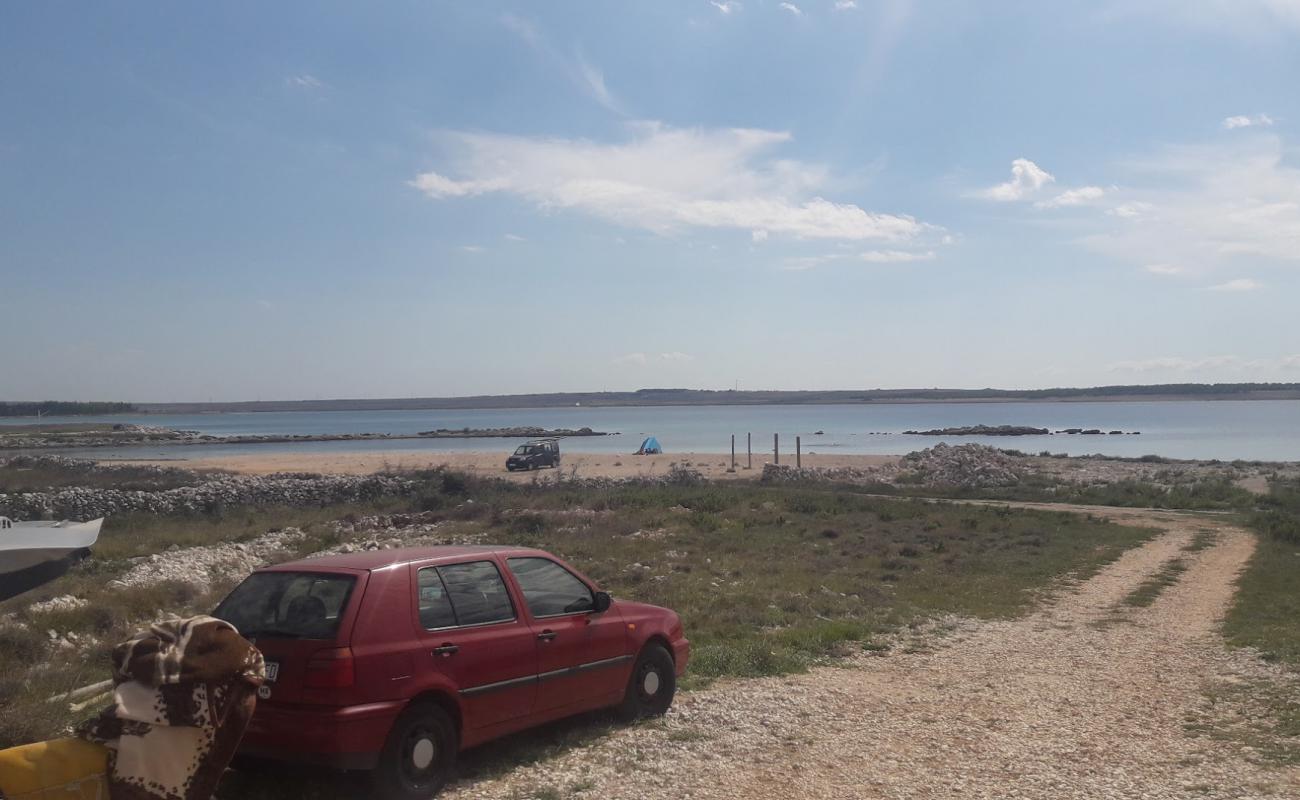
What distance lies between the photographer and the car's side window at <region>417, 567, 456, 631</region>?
6844mm

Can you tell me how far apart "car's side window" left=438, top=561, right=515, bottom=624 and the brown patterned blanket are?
2.73m

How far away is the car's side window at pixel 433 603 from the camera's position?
22.5ft

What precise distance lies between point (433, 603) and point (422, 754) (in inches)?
36.7

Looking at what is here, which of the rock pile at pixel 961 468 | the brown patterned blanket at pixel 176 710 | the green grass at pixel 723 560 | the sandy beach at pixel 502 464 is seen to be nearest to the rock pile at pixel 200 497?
the green grass at pixel 723 560

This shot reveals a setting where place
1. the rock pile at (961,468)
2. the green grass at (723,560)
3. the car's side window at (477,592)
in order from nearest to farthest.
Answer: the car's side window at (477,592) < the green grass at (723,560) < the rock pile at (961,468)

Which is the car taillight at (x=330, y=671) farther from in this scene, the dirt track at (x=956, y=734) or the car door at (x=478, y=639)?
the dirt track at (x=956, y=734)

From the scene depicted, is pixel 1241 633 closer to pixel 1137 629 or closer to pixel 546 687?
pixel 1137 629

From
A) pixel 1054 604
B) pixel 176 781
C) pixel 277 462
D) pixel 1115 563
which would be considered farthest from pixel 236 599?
pixel 277 462

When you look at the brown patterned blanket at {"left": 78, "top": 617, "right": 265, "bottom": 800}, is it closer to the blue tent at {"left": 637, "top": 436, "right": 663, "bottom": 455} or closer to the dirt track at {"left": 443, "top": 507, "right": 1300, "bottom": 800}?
the dirt track at {"left": 443, "top": 507, "right": 1300, "bottom": 800}

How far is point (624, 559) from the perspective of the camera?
64.1ft

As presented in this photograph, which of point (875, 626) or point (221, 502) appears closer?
point (875, 626)

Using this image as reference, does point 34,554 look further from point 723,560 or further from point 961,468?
point 961,468

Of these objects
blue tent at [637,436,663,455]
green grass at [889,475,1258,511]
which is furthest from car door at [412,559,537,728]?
blue tent at [637,436,663,455]

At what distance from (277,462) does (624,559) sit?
177 feet
